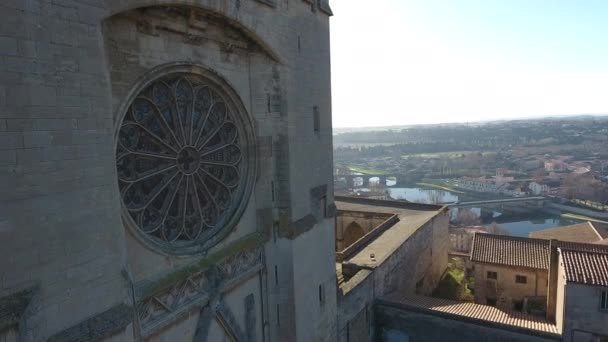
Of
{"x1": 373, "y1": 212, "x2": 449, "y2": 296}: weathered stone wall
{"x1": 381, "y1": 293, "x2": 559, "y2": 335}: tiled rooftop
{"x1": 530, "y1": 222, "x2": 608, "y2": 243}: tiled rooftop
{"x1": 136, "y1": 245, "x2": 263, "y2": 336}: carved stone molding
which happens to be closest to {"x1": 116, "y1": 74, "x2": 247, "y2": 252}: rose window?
{"x1": 136, "y1": 245, "x2": 263, "y2": 336}: carved stone molding

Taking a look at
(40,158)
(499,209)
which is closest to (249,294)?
(40,158)

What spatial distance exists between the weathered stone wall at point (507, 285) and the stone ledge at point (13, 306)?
20.3 meters

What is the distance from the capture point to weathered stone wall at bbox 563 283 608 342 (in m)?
14.0

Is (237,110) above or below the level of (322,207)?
above

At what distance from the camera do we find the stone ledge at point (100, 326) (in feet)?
17.0

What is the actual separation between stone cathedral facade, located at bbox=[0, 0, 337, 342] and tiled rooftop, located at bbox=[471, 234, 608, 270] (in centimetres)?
1172

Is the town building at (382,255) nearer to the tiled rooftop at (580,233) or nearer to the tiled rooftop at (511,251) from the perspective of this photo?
the tiled rooftop at (511,251)

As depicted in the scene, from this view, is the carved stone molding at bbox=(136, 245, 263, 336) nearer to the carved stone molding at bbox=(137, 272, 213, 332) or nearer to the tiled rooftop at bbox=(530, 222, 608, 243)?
the carved stone molding at bbox=(137, 272, 213, 332)

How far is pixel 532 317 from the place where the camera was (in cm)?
1666

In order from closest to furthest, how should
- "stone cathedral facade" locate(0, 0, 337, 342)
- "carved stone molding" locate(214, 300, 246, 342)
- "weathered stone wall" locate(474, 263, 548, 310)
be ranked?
"stone cathedral facade" locate(0, 0, 337, 342), "carved stone molding" locate(214, 300, 246, 342), "weathered stone wall" locate(474, 263, 548, 310)

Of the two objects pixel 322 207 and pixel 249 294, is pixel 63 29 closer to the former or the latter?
pixel 249 294

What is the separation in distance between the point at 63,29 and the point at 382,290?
1575 centimetres

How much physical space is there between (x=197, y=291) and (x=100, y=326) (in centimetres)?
274

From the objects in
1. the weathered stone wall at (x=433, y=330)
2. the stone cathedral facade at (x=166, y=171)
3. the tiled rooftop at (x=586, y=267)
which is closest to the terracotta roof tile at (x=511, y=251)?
the tiled rooftop at (x=586, y=267)
